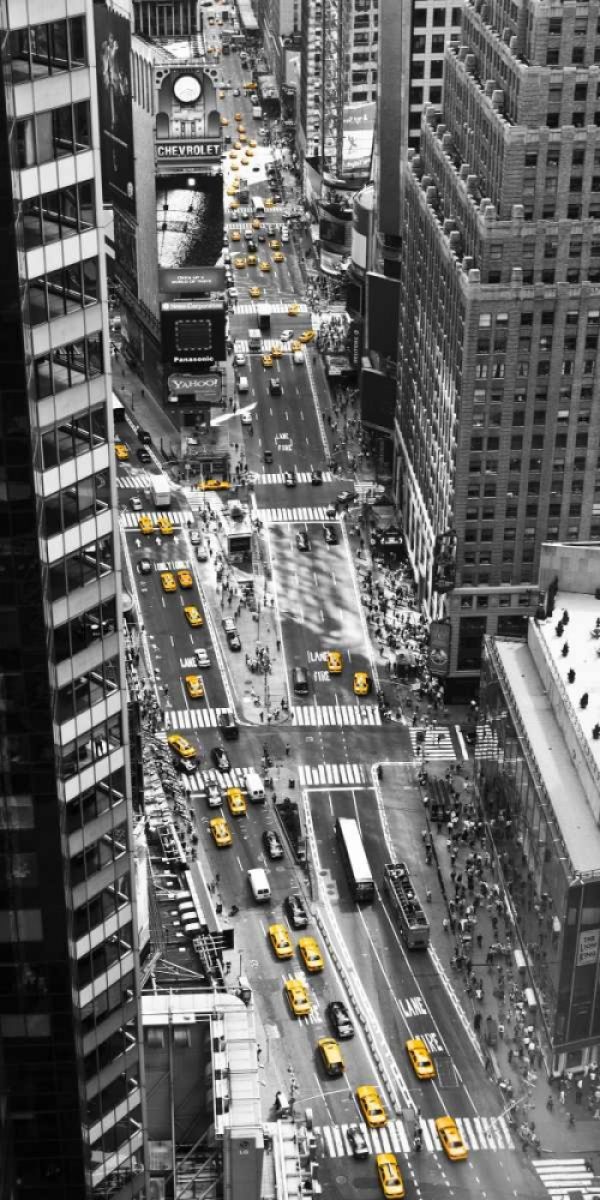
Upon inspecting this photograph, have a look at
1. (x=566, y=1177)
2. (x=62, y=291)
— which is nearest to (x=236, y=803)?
(x=566, y=1177)

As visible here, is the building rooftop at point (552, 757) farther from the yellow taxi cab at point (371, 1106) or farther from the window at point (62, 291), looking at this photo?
the window at point (62, 291)

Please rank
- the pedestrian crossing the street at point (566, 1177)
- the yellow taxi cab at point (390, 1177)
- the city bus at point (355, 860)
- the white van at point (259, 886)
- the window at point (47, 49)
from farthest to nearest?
the white van at point (259, 886) < the city bus at point (355, 860) < the pedestrian crossing the street at point (566, 1177) < the yellow taxi cab at point (390, 1177) < the window at point (47, 49)

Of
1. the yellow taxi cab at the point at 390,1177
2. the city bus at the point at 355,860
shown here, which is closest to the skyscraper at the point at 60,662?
the yellow taxi cab at the point at 390,1177

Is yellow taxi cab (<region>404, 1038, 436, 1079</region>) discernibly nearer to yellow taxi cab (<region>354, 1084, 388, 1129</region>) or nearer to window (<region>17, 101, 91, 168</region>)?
yellow taxi cab (<region>354, 1084, 388, 1129</region>)

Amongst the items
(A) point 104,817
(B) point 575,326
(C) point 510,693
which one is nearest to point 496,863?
(C) point 510,693

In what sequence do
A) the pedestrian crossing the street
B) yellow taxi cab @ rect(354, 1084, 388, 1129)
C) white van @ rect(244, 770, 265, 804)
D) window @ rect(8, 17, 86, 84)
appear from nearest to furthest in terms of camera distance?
window @ rect(8, 17, 86, 84), the pedestrian crossing the street, yellow taxi cab @ rect(354, 1084, 388, 1129), white van @ rect(244, 770, 265, 804)

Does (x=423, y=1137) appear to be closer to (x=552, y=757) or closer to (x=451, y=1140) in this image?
(x=451, y=1140)

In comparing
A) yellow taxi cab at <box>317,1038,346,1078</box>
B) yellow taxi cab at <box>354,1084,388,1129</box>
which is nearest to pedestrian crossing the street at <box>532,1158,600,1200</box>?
yellow taxi cab at <box>354,1084,388,1129</box>
